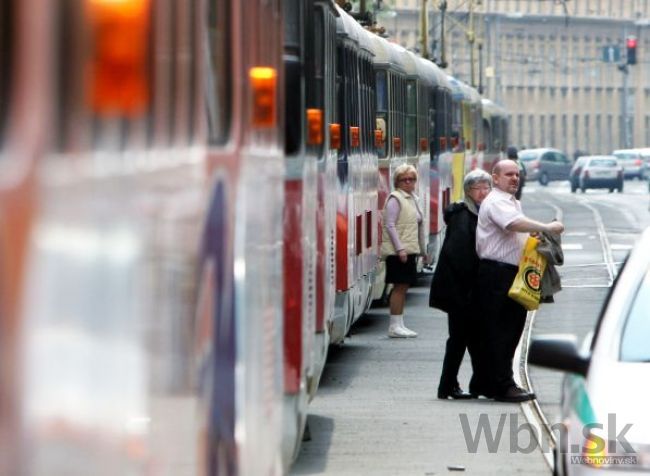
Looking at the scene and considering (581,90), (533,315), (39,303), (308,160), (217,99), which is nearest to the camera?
(39,303)

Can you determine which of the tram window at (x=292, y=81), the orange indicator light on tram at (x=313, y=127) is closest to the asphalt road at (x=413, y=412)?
the orange indicator light on tram at (x=313, y=127)

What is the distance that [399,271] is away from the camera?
1781 cm

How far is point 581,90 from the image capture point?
447 ft

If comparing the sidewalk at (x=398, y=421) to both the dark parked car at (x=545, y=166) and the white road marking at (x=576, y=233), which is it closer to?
the white road marking at (x=576, y=233)

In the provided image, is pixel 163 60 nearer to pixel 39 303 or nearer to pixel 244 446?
pixel 39 303

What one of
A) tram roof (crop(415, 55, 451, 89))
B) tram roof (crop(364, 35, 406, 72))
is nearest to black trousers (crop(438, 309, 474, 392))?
tram roof (crop(364, 35, 406, 72))

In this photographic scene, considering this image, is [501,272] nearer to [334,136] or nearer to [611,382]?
[334,136]

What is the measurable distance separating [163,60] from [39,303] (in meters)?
1.05

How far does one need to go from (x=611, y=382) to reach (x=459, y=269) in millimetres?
6794

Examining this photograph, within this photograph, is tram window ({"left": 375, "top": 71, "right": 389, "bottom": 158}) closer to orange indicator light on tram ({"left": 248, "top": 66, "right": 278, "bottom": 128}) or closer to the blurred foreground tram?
the blurred foreground tram

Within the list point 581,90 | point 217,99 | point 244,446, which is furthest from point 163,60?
point 581,90

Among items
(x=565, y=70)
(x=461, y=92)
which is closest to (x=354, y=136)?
(x=461, y=92)

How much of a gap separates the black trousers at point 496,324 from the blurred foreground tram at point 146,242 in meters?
5.24

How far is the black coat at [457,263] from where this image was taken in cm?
1323
